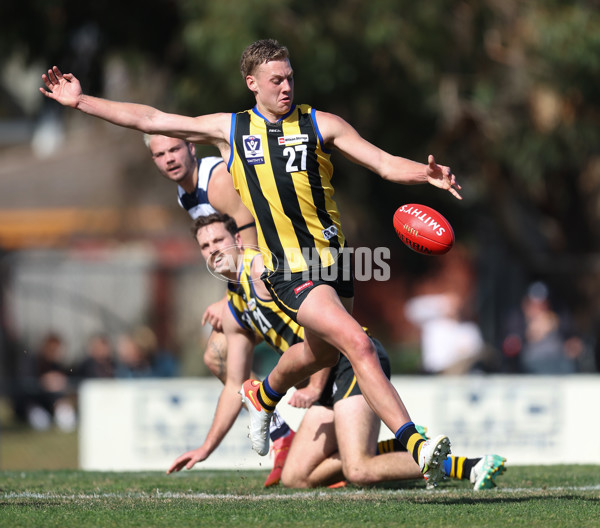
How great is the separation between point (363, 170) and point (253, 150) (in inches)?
407

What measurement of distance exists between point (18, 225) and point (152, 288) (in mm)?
4592

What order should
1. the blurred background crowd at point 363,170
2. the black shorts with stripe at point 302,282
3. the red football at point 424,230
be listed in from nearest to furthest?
the red football at point 424,230
the black shorts with stripe at point 302,282
the blurred background crowd at point 363,170

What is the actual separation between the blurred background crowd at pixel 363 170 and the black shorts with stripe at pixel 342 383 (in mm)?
6207

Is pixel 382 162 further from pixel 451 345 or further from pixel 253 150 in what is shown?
pixel 451 345

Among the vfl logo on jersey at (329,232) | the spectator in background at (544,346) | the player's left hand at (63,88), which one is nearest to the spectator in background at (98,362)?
the spectator in background at (544,346)

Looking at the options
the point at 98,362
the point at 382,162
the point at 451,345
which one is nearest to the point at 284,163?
the point at 382,162

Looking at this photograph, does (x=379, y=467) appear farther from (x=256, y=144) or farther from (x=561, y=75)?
(x=561, y=75)

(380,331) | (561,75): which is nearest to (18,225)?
(380,331)

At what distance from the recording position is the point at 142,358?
49.1 ft

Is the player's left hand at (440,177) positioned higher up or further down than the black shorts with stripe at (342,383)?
higher up

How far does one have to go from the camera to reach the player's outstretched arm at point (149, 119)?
228 inches

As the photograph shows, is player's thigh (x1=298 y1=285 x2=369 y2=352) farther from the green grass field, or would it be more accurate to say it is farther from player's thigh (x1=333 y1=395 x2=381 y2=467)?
player's thigh (x1=333 y1=395 x2=381 y2=467)

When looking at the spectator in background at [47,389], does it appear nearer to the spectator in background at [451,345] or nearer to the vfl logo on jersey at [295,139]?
the spectator in background at [451,345]

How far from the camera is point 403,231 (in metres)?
5.62
